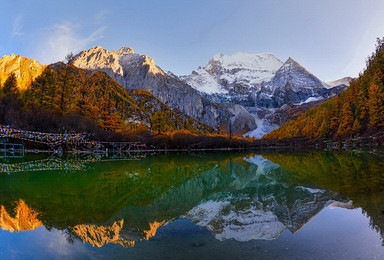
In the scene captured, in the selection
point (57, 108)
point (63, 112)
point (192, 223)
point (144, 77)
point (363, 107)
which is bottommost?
point (192, 223)

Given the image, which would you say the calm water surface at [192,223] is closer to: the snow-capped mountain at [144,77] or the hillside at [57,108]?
the hillside at [57,108]

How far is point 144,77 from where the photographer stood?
163 metres

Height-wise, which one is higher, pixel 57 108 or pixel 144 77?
pixel 144 77

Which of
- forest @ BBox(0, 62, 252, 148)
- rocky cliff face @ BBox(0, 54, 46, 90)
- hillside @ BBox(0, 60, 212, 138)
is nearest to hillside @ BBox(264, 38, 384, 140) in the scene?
forest @ BBox(0, 62, 252, 148)

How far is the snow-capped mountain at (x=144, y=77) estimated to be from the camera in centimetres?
15756

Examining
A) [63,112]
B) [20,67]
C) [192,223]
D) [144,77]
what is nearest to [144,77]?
[144,77]

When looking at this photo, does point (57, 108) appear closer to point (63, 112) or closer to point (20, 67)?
point (63, 112)

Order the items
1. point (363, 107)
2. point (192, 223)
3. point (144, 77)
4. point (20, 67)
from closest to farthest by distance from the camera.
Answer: point (192, 223) → point (363, 107) → point (20, 67) → point (144, 77)

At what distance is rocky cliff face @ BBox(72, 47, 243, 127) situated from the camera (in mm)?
157625

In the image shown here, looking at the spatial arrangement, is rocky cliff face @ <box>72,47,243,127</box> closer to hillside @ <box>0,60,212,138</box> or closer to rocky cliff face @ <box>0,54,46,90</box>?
rocky cliff face @ <box>0,54,46,90</box>

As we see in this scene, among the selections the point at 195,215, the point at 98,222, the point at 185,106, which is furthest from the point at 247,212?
the point at 185,106

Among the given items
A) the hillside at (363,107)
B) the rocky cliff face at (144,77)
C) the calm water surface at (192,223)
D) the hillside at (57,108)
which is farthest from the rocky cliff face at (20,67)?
the hillside at (363,107)

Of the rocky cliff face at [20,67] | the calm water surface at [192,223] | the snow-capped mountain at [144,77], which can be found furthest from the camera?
the snow-capped mountain at [144,77]

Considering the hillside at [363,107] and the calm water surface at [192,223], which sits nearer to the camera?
the calm water surface at [192,223]
